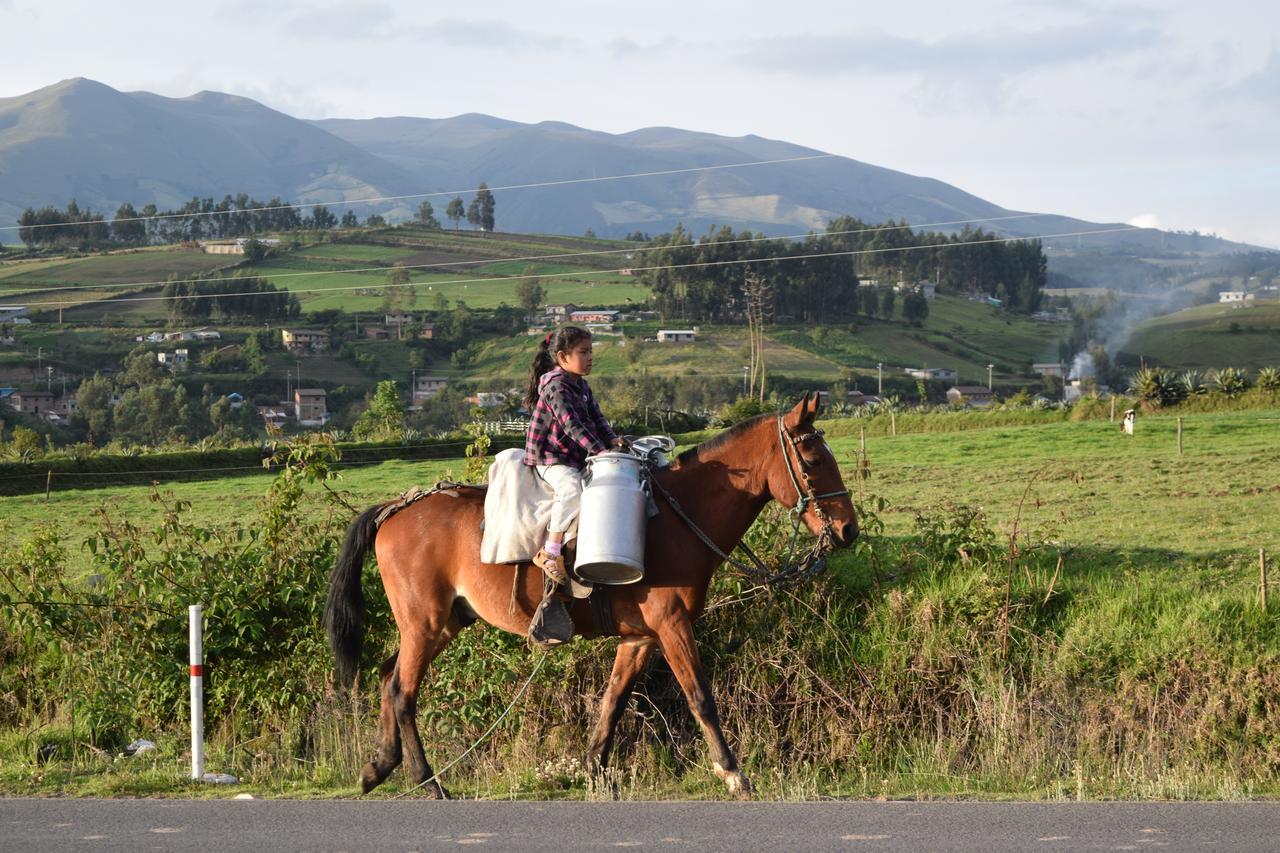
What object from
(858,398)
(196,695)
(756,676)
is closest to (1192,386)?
(756,676)

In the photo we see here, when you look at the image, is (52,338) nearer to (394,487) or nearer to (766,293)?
(766,293)

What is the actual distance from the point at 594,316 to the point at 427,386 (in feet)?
85.8

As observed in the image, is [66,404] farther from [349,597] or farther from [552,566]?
[552,566]

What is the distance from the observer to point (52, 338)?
396 feet

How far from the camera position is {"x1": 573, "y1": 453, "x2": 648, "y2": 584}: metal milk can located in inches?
303

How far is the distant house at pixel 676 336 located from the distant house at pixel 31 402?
173 feet

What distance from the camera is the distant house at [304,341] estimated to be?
12112 centimetres

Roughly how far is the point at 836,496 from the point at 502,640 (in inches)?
124

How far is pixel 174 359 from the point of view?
115 m

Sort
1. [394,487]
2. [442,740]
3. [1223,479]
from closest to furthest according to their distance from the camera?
[442,740]
[1223,479]
[394,487]

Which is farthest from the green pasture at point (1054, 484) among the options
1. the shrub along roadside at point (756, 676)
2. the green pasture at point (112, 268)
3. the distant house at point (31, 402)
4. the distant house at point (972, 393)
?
the green pasture at point (112, 268)

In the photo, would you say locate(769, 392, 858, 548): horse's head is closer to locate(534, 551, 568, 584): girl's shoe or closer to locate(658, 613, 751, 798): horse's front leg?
locate(658, 613, 751, 798): horse's front leg

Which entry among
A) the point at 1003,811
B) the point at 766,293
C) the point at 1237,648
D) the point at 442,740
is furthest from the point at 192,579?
the point at 766,293

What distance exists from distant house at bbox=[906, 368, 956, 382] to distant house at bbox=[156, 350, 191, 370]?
65.4 meters
